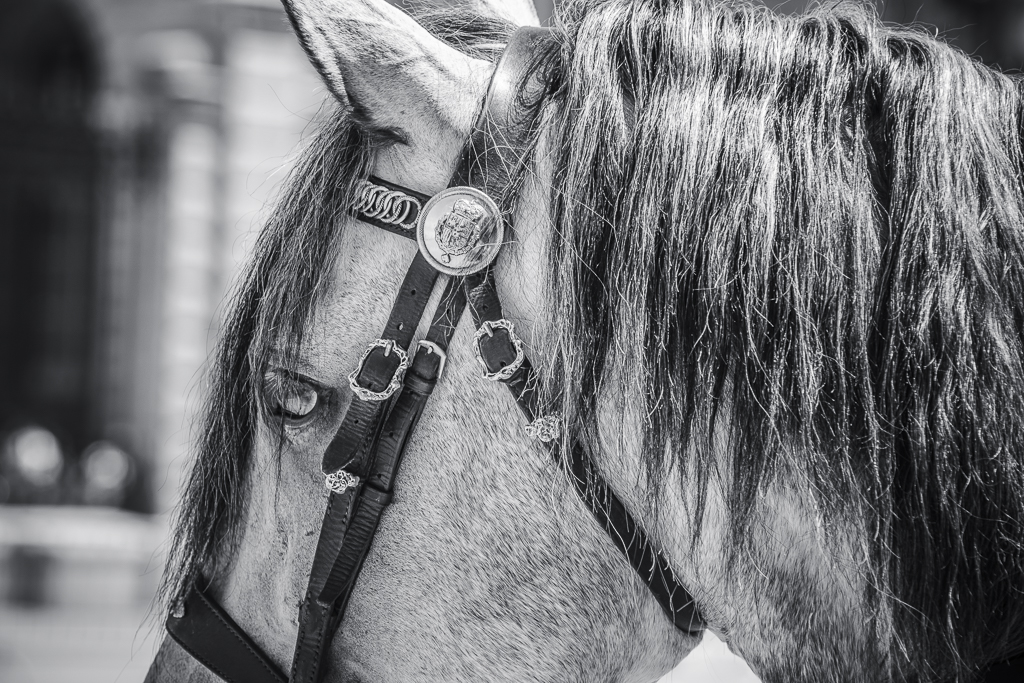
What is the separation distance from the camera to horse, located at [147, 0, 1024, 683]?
850 millimetres

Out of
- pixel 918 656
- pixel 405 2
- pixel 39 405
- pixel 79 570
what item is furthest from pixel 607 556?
pixel 39 405

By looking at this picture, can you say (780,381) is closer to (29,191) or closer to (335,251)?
(335,251)

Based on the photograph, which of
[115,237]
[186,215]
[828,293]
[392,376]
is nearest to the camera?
[828,293]

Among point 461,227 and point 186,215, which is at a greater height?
point 461,227

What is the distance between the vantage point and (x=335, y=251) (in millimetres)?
1041

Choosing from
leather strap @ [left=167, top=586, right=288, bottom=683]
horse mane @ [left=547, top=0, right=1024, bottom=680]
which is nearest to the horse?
horse mane @ [left=547, top=0, right=1024, bottom=680]

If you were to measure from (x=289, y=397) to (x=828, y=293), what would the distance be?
0.63 meters

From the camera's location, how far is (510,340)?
95 cm

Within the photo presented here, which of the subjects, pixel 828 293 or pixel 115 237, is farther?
pixel 115 237

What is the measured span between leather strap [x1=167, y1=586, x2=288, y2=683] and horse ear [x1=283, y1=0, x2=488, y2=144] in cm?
67

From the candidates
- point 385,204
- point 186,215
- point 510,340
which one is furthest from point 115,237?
point 510,340

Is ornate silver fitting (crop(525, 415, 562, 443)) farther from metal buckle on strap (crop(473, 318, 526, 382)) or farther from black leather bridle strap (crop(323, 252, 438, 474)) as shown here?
black leather bridle strap (crop(323, 252, 438, 474))

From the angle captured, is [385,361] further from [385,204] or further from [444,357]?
[385,204]

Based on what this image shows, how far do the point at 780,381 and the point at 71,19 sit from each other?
28.4 feet
